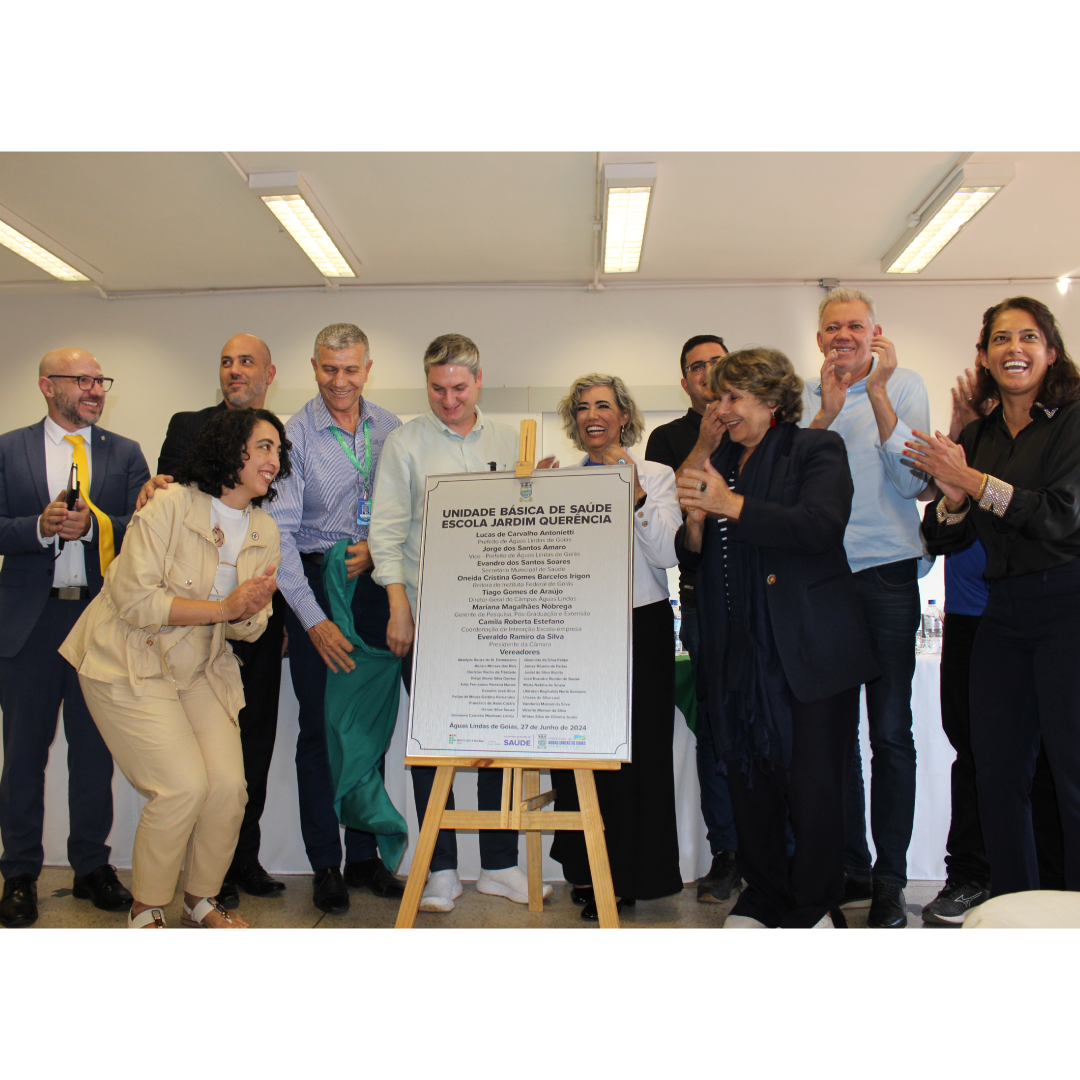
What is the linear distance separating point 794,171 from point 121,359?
214 inches

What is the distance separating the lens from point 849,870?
2.67 metres

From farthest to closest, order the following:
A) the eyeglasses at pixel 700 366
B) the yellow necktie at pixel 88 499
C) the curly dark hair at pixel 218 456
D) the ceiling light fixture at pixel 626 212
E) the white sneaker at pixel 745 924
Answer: the ceiling light fixture at pixel 626 212 → the eyeglasses at pixel 700 366 → the yellow necktie at pixel 88 499 → the curly dark hair at pixel 218 456 → the white sneaker at pixel 745 924

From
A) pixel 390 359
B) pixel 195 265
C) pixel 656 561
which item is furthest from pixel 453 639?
pixel 195 265

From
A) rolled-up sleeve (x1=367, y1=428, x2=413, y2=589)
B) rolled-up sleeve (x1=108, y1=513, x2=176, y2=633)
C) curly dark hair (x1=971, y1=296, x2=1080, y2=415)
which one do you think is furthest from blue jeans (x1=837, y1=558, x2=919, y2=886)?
rolled-up sleeve (x1=108, y1=513, x2=176, y2=633)

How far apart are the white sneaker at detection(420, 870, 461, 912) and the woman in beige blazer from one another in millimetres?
615

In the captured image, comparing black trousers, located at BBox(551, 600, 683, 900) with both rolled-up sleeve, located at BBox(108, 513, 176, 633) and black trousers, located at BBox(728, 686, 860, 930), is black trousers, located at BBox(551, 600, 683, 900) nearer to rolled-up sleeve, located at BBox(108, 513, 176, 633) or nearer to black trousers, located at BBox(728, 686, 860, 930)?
black trousers, located at BBox(728, 686, 860, 930)

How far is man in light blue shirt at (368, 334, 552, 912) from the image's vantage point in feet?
8.61

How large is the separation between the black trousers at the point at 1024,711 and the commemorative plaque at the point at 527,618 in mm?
1010

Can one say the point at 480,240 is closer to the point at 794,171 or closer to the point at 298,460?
the point at 794,171

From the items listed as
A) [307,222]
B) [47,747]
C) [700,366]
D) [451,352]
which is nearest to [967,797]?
[700,366]

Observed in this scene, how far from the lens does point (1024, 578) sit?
2080 mm

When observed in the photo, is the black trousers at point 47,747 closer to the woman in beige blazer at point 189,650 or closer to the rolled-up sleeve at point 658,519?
the woman in beige blazer at point 189,650

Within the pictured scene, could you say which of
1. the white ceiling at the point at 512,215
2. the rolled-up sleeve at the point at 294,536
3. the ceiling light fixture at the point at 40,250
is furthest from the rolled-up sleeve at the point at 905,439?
the ceiling light fixture at the point at 40,250

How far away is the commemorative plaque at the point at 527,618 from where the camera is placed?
2111 mm
